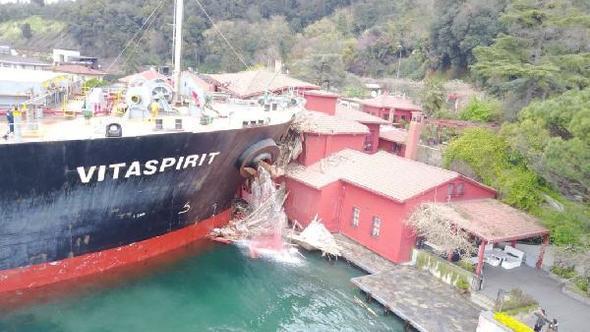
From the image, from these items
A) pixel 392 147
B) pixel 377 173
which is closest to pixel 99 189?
pixel 377 173

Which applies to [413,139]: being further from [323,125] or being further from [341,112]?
[341,112]

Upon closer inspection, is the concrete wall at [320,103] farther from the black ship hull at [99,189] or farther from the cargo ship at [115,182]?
the black ship hull at [99,189]

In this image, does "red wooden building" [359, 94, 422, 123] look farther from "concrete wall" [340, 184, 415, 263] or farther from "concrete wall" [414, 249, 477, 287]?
"concrete wall" [414, 249, 477, 287]

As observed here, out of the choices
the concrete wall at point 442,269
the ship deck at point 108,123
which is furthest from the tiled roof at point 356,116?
the concrete wall at point 442,269

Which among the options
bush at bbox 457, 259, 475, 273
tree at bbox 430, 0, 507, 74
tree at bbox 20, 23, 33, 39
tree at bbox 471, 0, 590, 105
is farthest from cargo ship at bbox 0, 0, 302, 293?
tree at bbox 20, 23, 33, 39

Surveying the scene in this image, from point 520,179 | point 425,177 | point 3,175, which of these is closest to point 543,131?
point 520,179

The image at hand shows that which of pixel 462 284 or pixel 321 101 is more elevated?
pixel 321 101
